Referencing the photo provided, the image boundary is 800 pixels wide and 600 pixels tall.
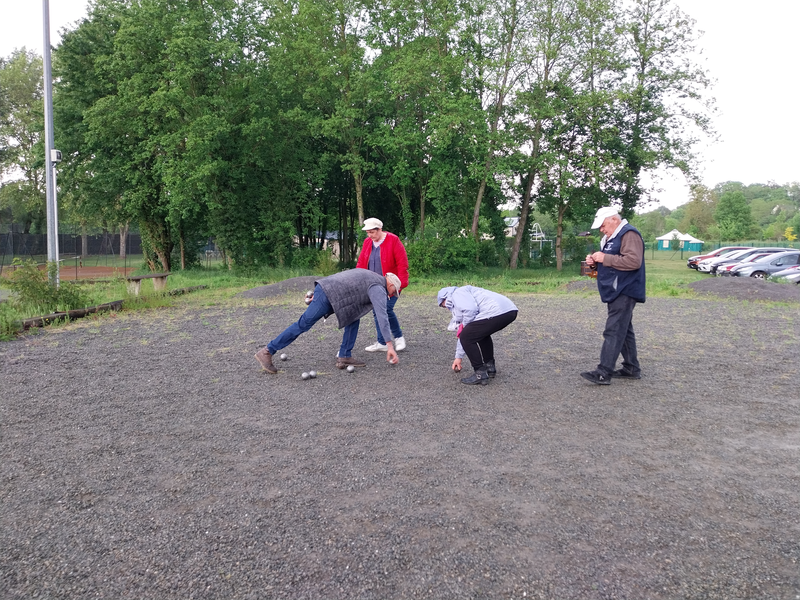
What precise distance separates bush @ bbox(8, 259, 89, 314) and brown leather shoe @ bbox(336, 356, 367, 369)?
7.30m

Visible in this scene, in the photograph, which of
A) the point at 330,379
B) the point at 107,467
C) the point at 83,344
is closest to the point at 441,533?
the point at 107,467

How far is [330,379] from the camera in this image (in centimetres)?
682

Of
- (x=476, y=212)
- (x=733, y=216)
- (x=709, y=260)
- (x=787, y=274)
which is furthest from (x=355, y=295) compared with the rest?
(x=733, y=216)

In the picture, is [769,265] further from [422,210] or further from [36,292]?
[36,292]

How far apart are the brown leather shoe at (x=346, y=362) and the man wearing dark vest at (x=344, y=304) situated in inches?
22.0

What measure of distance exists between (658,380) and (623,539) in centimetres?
406

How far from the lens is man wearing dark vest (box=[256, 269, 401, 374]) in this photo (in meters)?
6.67

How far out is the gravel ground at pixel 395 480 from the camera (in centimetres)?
285

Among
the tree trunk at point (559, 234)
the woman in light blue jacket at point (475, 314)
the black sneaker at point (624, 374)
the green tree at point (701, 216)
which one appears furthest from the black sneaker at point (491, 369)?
the green tree at point (701, 216)

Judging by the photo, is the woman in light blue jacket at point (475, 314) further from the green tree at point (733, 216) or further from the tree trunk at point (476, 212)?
the green tree at point (733, 216)

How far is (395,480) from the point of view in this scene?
13.0 feet

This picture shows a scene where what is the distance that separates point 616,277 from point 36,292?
10908 millimetres

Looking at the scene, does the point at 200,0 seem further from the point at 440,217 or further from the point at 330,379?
the point at 330,379

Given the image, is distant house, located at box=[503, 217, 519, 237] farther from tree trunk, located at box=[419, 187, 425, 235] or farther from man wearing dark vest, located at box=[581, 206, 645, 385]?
man wearing dark vest, located at box=[581, 206, 645, 385]
